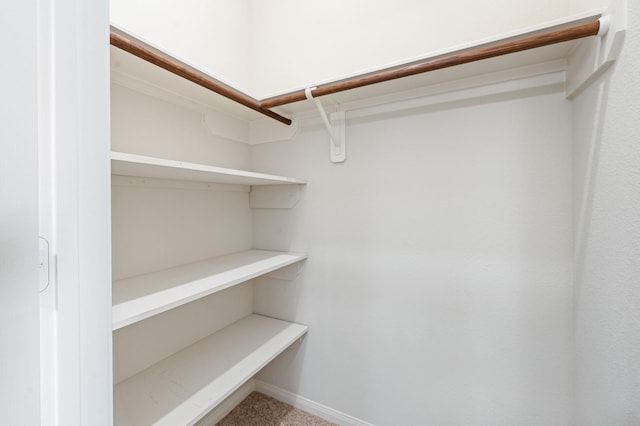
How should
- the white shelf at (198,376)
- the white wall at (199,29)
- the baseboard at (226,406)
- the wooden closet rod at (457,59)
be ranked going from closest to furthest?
1. the wooden closet rod at (457,59)
2. the white shelf at (198,376)
3. the white wall at (199,29)
4. the baseboard at (226,406)

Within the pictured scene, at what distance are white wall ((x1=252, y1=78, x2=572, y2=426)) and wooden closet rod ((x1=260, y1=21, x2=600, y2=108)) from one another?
26 centimetres

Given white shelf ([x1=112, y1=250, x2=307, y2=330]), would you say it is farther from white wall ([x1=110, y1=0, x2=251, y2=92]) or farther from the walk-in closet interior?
white wall ([x1=110, y1=0, x2=251, y2=92])

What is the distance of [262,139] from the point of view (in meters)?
1.55

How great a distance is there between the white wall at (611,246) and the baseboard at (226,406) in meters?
1.51

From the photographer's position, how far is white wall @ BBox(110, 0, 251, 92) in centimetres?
103

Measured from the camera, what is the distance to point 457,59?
2.79 feet

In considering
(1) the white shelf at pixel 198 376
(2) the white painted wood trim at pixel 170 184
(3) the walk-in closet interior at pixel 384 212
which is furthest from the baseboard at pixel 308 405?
(2) the white painted wood trim at pixel 170 184

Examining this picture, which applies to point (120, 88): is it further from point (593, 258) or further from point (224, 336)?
point (593, 258)

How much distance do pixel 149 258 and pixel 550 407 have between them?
1.66 metres

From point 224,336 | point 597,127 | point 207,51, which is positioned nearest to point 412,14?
point 597,127

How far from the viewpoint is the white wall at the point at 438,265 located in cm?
97

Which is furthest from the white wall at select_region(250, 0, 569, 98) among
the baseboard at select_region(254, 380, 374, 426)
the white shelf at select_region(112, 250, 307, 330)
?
the baseboard at select_region(254, 380, 374, 426)

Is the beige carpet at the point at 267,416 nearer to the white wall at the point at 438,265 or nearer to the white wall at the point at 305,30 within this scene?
the white wall at the point at 438,265

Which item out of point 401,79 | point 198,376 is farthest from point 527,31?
point 198,376
